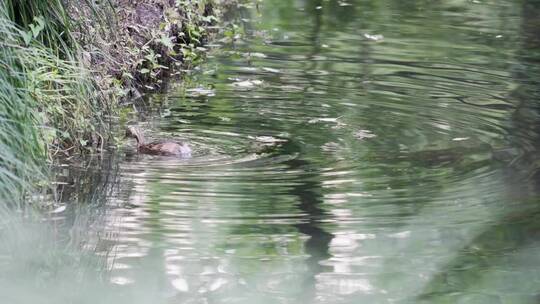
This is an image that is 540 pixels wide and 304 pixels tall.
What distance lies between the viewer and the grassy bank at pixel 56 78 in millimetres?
5828

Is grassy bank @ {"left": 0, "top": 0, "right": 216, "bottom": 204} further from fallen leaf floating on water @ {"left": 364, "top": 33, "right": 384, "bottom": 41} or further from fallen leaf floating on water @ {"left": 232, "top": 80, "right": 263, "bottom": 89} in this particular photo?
fallen leaf floating on water @ {"left": 364, "top": 33, "right": 384, "bottom": 41}

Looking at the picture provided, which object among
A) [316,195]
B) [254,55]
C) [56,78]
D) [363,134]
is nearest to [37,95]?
[56,78]

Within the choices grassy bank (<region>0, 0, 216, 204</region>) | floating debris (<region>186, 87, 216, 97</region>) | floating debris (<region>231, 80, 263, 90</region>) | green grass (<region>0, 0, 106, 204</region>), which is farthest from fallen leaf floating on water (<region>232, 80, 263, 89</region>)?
green grass (<region>0, 0, 106, 204</region>)

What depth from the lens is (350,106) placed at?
900cm

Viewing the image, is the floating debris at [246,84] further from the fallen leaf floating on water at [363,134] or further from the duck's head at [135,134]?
the duck's head at [135,134]

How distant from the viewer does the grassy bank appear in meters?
5.83

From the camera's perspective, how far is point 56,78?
22.7ft

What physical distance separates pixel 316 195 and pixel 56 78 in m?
1.81

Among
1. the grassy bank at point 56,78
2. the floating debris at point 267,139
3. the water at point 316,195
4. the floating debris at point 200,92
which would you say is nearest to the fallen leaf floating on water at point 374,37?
the water at point 316,195

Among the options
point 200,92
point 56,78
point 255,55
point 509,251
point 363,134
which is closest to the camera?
point 509,251

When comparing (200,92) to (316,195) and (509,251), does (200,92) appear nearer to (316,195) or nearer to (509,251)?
(316,195)

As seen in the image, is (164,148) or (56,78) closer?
(56,78)

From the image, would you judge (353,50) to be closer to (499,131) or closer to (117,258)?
(499,131)

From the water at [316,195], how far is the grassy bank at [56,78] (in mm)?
311
